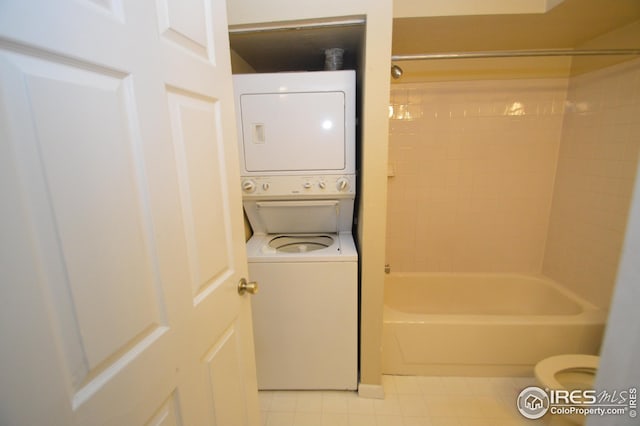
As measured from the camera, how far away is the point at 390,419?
1.47m

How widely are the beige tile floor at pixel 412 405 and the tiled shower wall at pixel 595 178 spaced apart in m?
0.86

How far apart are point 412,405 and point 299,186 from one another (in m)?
1.41

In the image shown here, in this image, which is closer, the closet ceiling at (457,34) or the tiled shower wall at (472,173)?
the closet ceiling at (457,34)

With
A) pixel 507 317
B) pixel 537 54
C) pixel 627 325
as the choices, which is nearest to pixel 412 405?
pixel 507 317

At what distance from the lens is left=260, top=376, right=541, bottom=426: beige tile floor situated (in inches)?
57.6

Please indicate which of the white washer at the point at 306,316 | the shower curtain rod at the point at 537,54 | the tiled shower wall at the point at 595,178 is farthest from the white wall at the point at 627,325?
the tiled shower wall at the point at 595,178

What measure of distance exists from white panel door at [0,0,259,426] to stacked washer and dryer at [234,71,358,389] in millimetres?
619

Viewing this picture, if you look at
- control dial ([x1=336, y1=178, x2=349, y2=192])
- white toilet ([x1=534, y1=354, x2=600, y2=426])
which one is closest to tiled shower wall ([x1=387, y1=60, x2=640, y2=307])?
white toilet ([x1=534, y1=354, x2=600, y2=426])

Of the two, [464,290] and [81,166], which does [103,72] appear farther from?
[464,290]

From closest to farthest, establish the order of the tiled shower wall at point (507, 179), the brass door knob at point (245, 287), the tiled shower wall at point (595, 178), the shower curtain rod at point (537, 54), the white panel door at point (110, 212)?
the white panel door at point (110, 212) → the brass door knob at point (245, 287) → the shower curtain rod at point (537, 54) → the tiled shower wall at point (595, 178) → the tiled shower wall at point (507, 179)

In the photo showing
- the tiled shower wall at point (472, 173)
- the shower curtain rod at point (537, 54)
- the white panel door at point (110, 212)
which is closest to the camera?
the white panel door at point (110, 212)

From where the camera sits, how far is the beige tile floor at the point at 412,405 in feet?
4.80

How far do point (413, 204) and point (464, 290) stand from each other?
87cm

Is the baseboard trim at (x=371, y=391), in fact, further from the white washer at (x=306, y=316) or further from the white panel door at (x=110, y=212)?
the white panel door at (x=110, y=212)
